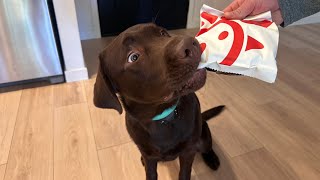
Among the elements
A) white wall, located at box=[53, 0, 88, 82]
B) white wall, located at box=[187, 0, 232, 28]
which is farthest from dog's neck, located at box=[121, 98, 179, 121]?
white wall, located at box=[187, 0, 232, 28]

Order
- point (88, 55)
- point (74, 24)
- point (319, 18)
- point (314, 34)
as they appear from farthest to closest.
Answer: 1. point (319, 18)
2. point (314, 34)
3. point (88, 55)
4. point (74, 24)

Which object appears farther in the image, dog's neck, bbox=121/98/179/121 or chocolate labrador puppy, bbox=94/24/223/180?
dog's neck, bbox=121/98/179/121

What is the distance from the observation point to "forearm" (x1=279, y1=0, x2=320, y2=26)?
1.06 m

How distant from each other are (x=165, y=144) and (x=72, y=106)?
3.51ft

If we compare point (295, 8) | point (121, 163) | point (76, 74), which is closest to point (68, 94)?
point (76, 74)

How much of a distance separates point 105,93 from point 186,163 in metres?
0.50

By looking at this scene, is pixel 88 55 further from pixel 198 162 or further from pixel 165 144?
pixel 165 144

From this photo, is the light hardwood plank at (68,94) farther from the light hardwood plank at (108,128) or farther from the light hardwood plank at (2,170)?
the light hardwood plank at (2,170)

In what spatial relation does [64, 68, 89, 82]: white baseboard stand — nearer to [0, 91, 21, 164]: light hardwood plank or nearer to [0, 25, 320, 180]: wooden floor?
[0, 25, 320, 180]: wooden floor

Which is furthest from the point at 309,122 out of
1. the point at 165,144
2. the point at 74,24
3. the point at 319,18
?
the point at 319,18

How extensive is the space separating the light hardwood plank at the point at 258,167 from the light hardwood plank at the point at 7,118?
1.24 metres

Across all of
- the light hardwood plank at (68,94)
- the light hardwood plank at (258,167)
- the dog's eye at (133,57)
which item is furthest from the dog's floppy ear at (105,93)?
the light hardwood plank at (68,94)

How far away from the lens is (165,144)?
1.00 m

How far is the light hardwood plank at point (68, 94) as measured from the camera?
1910 millimetres
